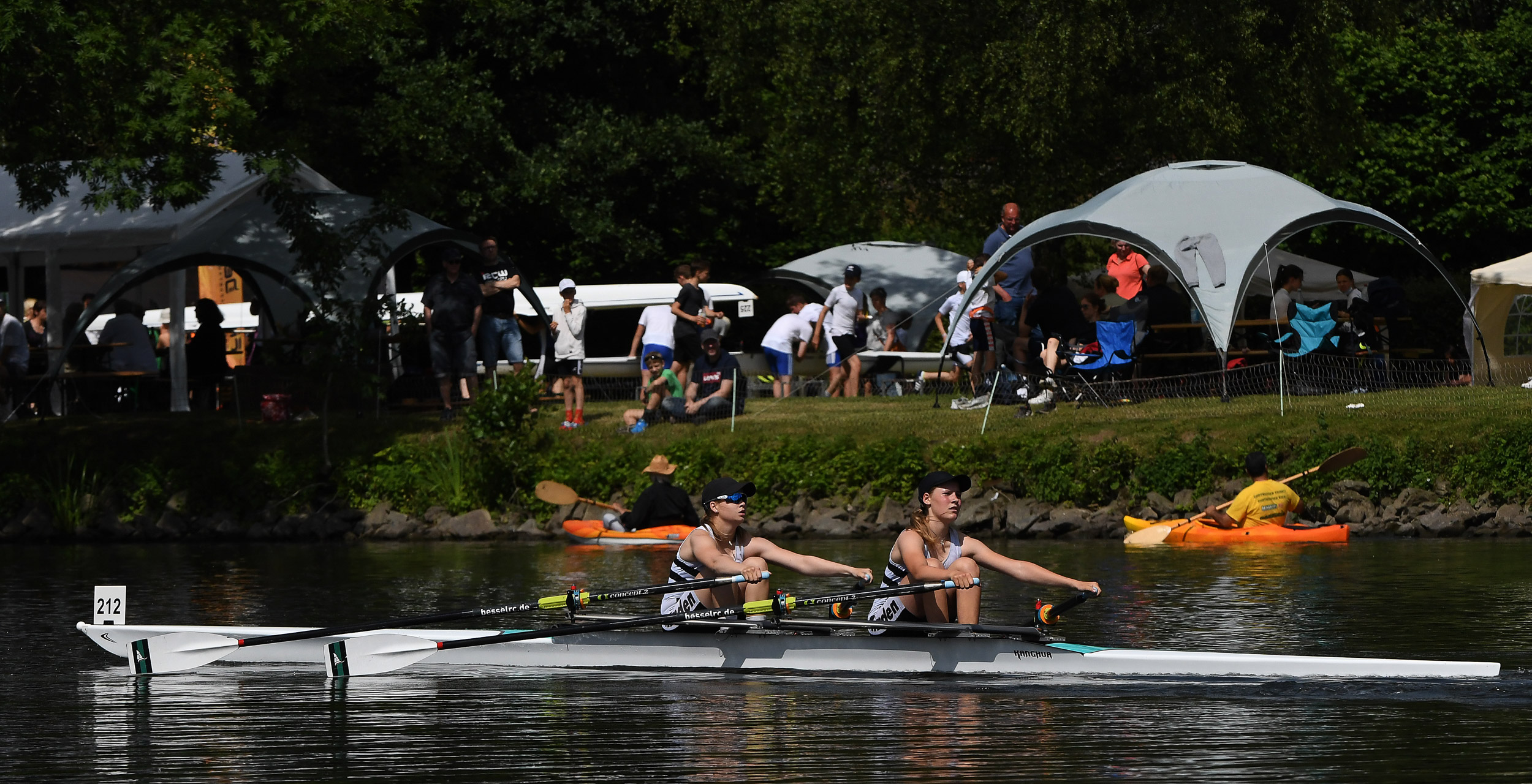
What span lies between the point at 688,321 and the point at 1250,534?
7.82m

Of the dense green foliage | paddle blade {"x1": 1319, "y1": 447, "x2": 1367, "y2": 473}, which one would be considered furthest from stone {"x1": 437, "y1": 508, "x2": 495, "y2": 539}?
paddle blade {"x1": 1319, "y1": 447, "x2": 1367, "y2": 473}

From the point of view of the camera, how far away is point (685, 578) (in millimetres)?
13344

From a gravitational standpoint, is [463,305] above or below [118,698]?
above

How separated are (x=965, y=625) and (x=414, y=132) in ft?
84.4

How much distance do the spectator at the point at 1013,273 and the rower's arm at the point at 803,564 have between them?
35.6 feet

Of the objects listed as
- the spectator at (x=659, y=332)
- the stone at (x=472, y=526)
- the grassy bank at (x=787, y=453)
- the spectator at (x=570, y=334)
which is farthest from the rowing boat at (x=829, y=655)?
the spectator at (x=659, y=332)

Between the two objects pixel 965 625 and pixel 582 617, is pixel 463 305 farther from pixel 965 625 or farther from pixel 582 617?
pixel 965 625

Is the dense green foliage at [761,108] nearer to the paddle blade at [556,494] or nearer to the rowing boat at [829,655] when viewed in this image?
the paddle blade at [556,494]

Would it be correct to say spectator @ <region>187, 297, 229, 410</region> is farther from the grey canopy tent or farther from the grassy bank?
the grey canopy tent

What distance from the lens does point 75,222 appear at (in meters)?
27.3

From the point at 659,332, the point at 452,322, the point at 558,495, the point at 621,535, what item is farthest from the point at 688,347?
the point at 621,535

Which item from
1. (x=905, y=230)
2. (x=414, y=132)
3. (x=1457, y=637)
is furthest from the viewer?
(x=905, y=230)

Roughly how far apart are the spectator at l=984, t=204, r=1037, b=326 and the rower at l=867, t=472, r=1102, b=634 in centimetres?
1101

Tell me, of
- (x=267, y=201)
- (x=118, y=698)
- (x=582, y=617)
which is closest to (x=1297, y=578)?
(x=582, y=617)
